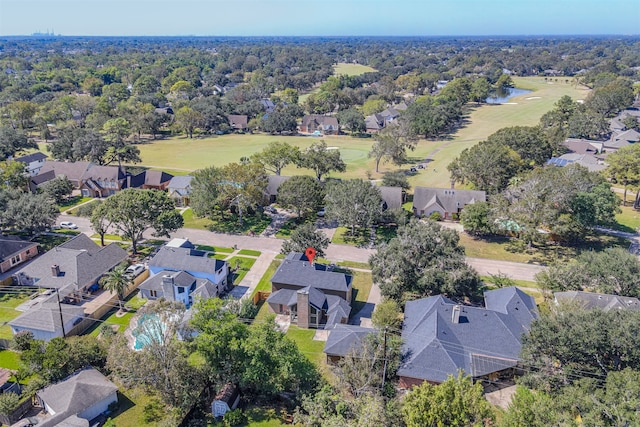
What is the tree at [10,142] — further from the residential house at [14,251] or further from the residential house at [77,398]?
the residential house at [77,398]

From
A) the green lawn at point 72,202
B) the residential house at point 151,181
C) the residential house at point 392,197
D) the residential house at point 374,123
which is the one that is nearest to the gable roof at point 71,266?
the green lawn at point 72,202

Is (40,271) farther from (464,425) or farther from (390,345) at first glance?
(464,425)

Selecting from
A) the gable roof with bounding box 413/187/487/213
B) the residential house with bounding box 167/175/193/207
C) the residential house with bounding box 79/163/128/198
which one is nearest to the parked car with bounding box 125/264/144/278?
the residential house with bounding box 167/175/193/207

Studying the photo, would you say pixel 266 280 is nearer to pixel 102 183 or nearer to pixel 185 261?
pixel 185 261

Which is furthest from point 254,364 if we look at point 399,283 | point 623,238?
point 623,238

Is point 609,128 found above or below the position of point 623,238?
above

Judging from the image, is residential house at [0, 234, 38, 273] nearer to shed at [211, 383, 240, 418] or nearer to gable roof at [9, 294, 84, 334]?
gable roof at [9, 294, 84, 334]

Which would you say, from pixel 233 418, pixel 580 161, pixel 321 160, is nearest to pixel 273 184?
pixel 321 160
